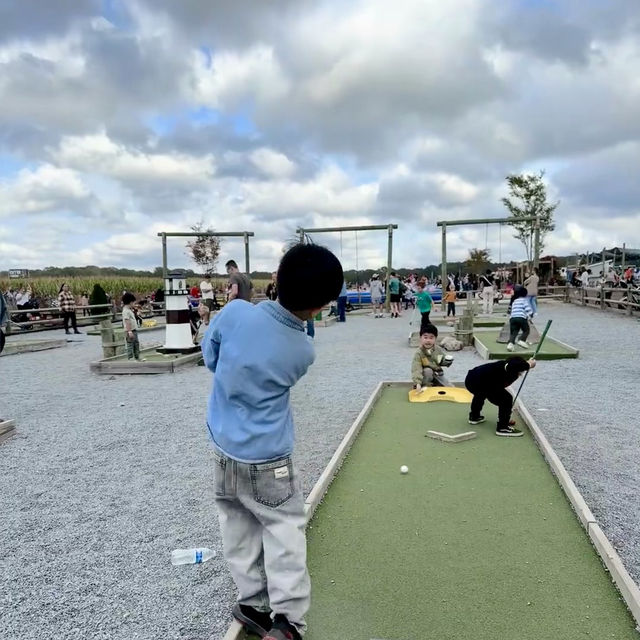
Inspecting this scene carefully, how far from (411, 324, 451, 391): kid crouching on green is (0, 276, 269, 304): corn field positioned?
55.0 ft

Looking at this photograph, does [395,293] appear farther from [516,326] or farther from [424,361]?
[424,361]

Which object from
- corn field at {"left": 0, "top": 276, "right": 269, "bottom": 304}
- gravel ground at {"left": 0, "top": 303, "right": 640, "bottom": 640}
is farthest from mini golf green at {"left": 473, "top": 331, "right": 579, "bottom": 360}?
corn field at {"left": 0, "top": 276, "right": 269, "bottom": 304}

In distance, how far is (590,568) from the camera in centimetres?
263

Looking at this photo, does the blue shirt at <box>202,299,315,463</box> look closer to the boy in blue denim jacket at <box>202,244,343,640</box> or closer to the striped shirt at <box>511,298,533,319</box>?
the boy in blue denim jacket at <box>202,244,343,640</box>

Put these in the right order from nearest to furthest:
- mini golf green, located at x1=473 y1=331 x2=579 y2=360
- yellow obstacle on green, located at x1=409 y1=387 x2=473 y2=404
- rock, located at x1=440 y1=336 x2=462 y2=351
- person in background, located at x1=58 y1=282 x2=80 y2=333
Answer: yellow obstacle on green, located at x1=409 y1=387 x2=473 y2=404
mini golf green, located at x1=473 y1=331 x2=579 y2=360
rock, located at x1=440 y1=336 x2=462 y2=351
person in background, located at x1=58 y1=282 x2=80 y2=333

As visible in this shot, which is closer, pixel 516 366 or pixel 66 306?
pixel 516 366

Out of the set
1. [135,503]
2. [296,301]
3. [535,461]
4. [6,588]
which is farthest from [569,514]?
[6,588]

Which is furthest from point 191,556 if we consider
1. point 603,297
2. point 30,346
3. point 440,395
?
point 603,297

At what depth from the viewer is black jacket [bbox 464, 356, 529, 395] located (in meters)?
4.87

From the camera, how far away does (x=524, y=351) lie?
9.66m

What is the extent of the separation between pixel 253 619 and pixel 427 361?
4.72 metres

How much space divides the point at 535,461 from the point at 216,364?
2.99 metres

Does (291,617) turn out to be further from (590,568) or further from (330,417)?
(330,417)

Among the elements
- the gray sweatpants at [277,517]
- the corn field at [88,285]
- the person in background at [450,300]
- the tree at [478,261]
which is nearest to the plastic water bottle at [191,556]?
the gray sweatpants at [277,517]
